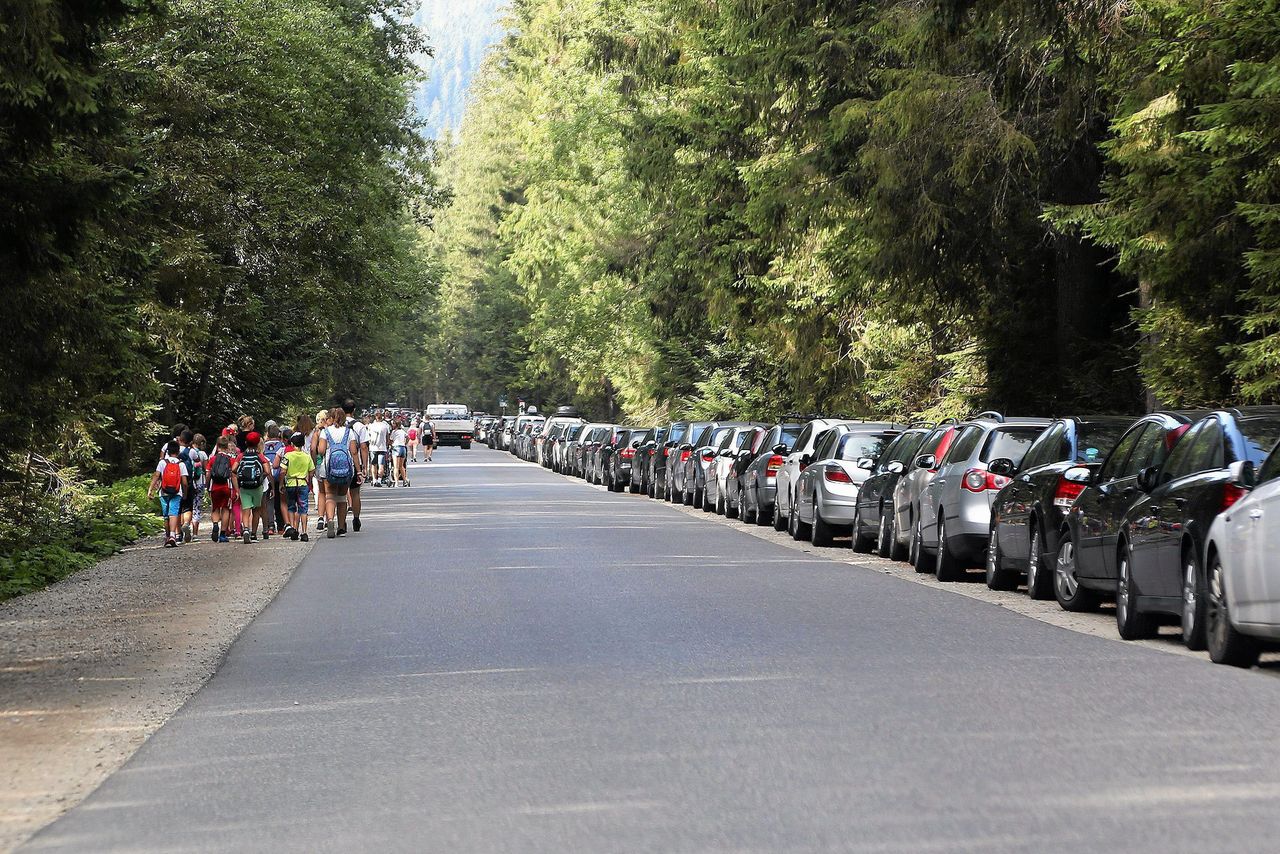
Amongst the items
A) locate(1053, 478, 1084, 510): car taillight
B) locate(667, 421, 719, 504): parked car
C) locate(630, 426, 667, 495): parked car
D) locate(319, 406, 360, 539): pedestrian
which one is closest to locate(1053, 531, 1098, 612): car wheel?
locate(1053, 478, 1084, 510): car taillight

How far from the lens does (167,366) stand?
40062mm

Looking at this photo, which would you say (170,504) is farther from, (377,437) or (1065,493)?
(377,437)

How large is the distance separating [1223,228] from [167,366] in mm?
25377

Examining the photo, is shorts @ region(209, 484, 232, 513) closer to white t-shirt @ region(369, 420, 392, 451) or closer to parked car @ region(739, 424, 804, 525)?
parked car @ region(739, 424, 804, 525)

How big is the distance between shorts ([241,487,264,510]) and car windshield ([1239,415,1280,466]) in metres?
16.4

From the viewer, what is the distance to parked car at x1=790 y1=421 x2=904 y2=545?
2547 cm

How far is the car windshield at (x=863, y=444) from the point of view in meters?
25.9

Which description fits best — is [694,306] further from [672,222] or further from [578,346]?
[578,346]

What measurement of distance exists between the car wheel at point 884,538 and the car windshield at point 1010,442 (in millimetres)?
3151

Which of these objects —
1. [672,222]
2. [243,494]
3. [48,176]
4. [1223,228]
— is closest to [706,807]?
[48,176]

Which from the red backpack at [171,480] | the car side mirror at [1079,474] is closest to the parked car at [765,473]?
the red backpack at [171,480]

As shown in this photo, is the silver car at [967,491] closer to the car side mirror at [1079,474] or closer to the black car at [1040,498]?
the black car at [1040,498]

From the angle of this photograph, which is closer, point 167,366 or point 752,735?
point 752,735

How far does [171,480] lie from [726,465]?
38.5 ft
